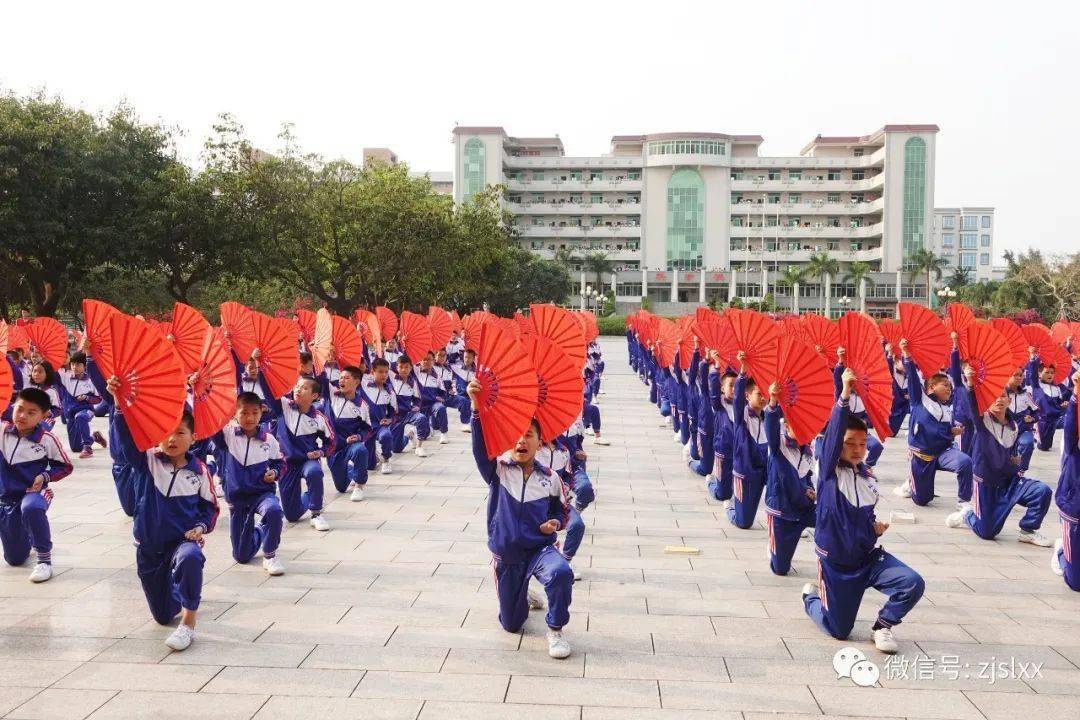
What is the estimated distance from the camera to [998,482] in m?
7.39

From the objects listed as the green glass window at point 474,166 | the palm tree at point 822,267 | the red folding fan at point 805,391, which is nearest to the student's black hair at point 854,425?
the red folding fan at point 805,391

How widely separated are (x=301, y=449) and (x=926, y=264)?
69625 mm

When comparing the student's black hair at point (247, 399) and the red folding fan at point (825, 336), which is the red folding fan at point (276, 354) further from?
the red folding fan at point (825, 336)

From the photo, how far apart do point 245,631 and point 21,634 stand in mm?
1277

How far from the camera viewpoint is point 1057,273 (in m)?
42.5

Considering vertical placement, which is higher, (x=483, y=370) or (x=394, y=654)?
(x=483, y=370)

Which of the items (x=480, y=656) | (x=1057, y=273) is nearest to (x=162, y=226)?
(x=480, y=656)

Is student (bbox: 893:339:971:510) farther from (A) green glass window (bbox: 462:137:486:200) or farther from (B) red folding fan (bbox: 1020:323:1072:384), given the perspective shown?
(A) green glass window (bbox: 462:137:486:200)

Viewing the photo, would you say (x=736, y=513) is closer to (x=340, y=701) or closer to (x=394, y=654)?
(x=394, y=654)

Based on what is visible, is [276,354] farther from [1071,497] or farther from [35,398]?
[1071,497]

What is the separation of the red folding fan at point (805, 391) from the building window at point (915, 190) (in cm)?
7235

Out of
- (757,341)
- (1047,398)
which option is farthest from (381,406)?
(1047,398)

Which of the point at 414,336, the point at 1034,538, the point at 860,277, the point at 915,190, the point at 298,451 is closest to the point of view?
the point at 1034,538

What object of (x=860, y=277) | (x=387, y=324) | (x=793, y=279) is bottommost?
(x=387, y=324)
